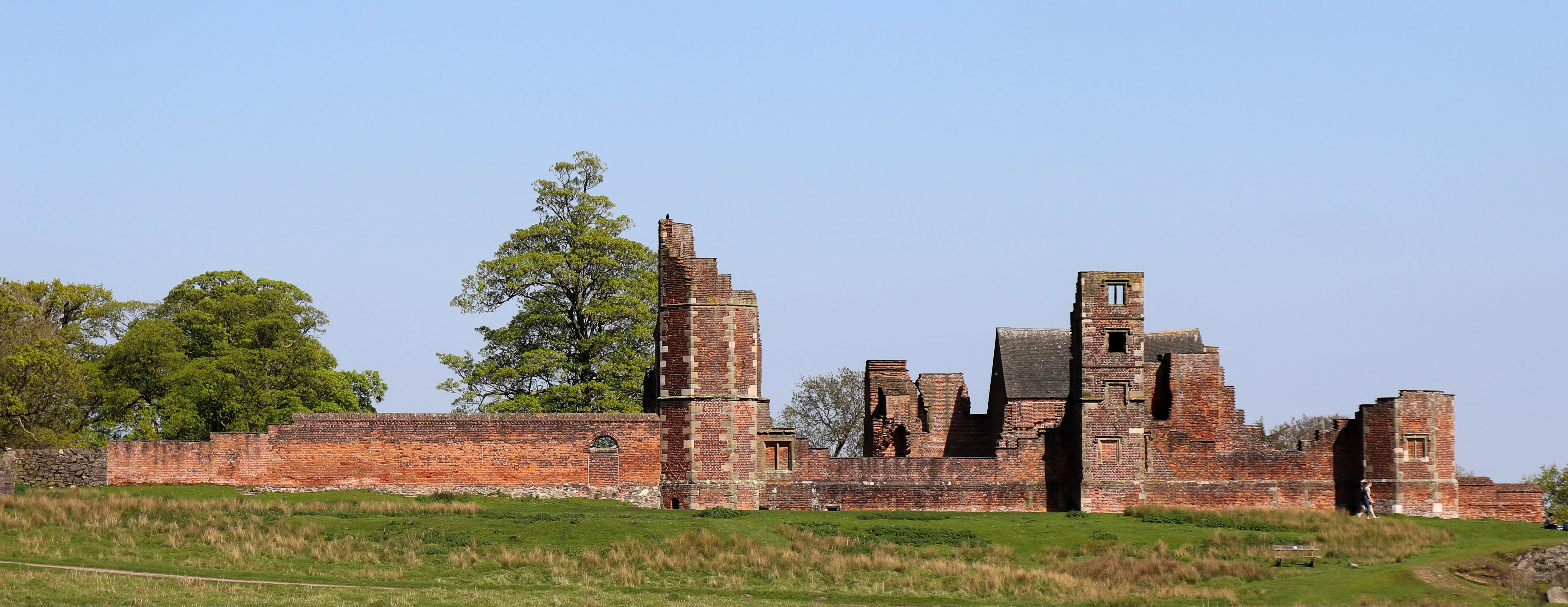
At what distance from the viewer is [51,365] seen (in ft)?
169

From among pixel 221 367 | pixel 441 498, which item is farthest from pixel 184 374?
pixel 441 498

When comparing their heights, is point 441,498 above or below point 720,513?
above

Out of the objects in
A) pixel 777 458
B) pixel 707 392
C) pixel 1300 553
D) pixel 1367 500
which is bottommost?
pixel 1300 553

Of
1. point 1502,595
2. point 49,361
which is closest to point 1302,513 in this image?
point 1502,595

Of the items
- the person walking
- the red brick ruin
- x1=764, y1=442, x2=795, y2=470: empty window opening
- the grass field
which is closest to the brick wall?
the red brick ruin

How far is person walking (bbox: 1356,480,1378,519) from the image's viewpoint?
1636 inches

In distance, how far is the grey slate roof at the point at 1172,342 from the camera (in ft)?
182

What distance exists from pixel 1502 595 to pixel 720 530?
600 inches

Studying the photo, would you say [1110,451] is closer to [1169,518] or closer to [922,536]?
[1169,518]

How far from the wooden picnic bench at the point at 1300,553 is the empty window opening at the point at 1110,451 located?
8916 millimetres

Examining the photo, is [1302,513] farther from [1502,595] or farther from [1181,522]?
[1502,595]

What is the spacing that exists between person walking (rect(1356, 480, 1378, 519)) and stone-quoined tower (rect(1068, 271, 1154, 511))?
18.4 feet

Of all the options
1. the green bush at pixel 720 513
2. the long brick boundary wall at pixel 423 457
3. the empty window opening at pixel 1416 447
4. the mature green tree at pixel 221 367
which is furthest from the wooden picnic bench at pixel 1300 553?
the mature green tree at pixel 221 367

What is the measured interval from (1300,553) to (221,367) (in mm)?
34325
